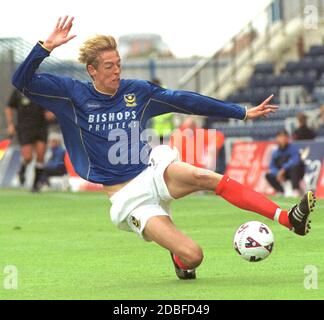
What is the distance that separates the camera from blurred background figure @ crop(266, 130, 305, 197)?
23.5m

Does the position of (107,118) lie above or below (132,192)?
above

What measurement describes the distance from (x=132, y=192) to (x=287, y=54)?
24582 mm

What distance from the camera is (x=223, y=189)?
1050 cm

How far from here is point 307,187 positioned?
76.3ft

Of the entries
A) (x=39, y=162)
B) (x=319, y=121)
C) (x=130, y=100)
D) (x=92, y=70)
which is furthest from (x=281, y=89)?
(x=92, y=70)

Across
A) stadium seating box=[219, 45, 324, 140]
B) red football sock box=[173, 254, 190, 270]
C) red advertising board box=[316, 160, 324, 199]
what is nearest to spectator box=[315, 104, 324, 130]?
stadium seating box=[219, 45, 324, 140]

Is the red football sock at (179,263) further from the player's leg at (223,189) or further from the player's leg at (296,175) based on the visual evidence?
the player's leg at (296,175)

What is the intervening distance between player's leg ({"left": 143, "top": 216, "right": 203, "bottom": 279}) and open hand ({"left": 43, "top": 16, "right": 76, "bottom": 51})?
1673mm

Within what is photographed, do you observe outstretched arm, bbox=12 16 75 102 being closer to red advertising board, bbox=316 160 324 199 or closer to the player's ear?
the player's ear
